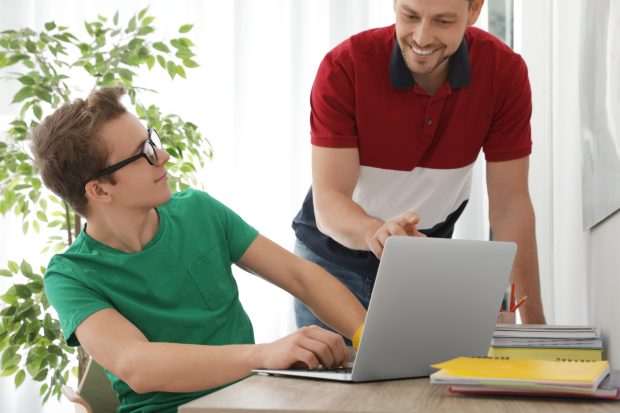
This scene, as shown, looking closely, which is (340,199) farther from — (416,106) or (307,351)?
(307,351)

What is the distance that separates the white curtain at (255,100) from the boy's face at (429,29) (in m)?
1.85

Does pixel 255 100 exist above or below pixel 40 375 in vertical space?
above

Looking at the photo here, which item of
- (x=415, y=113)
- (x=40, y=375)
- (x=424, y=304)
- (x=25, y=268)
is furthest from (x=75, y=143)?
(x=40, y=375)

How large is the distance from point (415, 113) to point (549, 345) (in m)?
0.62

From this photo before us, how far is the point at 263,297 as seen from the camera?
3662 millimetres

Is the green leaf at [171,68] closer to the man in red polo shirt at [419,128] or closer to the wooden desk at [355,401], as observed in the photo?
the man in red polo shirt at [419,128]

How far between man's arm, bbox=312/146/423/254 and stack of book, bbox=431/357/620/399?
0.68 meters

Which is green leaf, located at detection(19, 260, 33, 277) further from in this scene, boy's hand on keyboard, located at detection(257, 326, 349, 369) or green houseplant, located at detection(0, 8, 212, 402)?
boy's hand on keyboard, located at detection(257, 326, 349, 369)

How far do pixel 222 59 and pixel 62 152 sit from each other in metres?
2.23

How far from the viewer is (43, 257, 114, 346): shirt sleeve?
1.42 meters

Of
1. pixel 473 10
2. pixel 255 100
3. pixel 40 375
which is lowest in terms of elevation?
pixel 40 375

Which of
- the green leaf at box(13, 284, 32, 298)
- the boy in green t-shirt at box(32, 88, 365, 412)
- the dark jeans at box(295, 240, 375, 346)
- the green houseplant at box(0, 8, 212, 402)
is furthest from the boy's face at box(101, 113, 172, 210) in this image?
the green leaf at box(13, 284, 32, 298)

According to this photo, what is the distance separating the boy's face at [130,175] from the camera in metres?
1.62

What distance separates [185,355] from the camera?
4.24 ft
